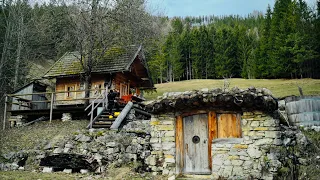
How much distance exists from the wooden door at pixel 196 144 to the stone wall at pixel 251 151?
547 mm

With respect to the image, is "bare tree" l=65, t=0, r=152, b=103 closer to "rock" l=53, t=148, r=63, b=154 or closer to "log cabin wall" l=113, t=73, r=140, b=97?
"log cabin wall" l=113, t=73, r=140, b=97

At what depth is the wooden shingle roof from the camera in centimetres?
2181

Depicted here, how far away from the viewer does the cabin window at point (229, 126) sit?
9320 mm

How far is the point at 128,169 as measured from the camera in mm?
10875

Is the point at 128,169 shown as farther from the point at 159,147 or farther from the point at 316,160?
the point at 316,160

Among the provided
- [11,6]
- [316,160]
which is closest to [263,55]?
[11,6]

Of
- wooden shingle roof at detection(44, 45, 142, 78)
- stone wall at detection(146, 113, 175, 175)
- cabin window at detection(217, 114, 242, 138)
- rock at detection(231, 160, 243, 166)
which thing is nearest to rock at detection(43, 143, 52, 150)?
stone wall at detection(146, 113, 175, 175)

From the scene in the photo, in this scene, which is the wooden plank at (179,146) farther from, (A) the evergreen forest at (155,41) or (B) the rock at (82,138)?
(A) the evergreen forest at (155,41)

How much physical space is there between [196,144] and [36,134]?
10.2m

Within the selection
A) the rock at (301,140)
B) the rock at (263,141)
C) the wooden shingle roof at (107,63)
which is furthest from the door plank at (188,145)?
the wooden shingle roof at (107,63)

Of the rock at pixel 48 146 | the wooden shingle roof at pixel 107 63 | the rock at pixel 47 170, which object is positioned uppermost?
the wooden shingle roof at pixel 107 63

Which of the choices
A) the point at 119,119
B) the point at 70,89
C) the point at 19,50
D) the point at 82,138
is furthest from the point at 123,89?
the point at 82,138

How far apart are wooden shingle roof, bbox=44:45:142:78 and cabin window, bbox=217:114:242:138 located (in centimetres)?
1257

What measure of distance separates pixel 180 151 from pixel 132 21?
17.3m
